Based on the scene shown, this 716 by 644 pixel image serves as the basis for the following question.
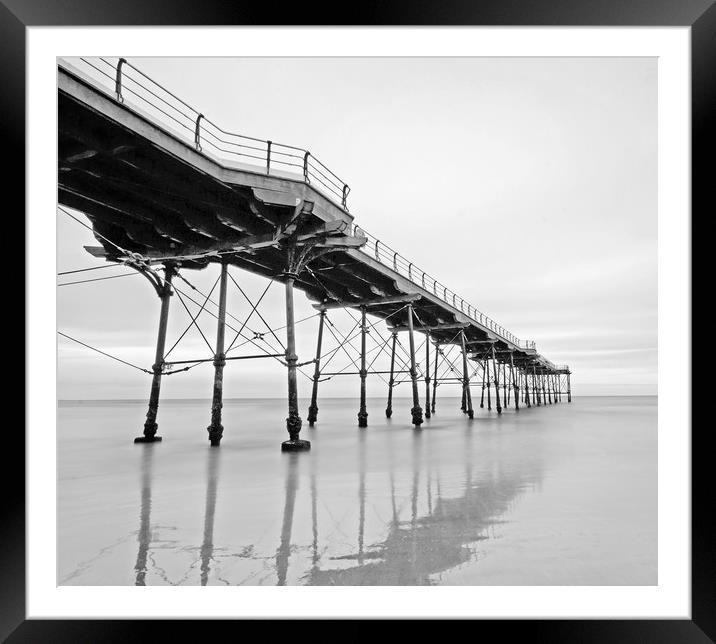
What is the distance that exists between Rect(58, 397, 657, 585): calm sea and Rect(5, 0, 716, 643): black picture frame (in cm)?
51

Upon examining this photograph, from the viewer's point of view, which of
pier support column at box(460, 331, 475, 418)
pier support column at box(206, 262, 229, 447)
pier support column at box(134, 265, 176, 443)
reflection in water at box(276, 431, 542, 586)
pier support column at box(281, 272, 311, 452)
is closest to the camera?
reflection in water at box(276, 431, 542, 586)

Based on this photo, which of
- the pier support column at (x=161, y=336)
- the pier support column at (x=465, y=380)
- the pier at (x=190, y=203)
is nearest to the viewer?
the pier at (x=190, y=203)

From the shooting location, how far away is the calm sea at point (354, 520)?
489cm

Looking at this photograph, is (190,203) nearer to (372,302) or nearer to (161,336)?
(161,336)

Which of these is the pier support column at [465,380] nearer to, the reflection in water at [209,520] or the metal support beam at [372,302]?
the metal support beam at [372,302]

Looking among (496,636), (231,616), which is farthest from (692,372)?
(231,616)

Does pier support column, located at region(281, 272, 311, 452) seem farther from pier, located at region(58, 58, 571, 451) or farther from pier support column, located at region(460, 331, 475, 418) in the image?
pier support column, located at region(460, 331, 475, 418)

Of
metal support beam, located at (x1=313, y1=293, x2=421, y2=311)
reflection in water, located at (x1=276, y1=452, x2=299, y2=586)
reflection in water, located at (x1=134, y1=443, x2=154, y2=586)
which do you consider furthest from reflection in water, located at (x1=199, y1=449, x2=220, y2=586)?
metal support beam, located at (x1=313, y1=293, x2=421, y2=311)

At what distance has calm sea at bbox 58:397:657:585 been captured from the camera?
4891 mm

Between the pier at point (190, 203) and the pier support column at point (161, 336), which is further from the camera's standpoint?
the pier support column at point (161, 336)

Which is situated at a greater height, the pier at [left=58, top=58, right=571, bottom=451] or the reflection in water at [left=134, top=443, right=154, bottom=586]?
the pier at [left=58, top=58, right=571, bottom=451]
